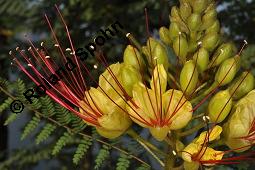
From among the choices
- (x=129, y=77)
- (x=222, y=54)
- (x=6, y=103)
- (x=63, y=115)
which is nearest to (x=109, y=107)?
(x=129, y=77)

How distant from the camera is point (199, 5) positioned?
1532mm

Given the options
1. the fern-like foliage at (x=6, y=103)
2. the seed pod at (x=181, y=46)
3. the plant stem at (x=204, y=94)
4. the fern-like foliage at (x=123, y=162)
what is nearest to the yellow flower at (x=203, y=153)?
the plant stem at (x=204, y=94)

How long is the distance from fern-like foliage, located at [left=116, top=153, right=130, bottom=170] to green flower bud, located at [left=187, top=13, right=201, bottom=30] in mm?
487

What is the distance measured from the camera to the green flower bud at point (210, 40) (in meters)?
1.51

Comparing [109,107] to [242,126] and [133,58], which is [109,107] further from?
[242,126]

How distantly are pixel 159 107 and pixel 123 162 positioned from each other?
0.41 m

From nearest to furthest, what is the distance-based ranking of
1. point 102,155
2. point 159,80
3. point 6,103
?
1. point 159,80
2. point 102,155
3. point 6,103

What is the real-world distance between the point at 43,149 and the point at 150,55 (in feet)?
4.23

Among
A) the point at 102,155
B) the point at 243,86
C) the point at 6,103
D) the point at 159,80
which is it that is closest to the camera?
the point at 159,80

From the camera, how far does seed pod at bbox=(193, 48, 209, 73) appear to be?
1.49 metres

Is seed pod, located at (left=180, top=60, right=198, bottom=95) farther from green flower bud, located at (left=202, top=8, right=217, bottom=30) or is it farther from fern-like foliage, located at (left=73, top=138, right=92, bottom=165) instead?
fern-like foliage, located at (left=73, top=138, right=92, bottom=165)

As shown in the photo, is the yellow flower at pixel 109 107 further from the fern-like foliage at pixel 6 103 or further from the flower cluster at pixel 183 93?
the fern-like foliage at pixel 6 103

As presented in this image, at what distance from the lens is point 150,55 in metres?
1.52

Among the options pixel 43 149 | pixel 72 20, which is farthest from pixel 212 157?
pixel 72 20
